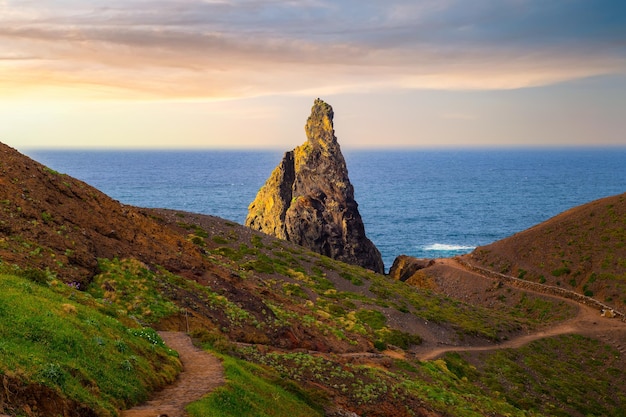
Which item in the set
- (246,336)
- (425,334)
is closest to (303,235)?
(425,334)

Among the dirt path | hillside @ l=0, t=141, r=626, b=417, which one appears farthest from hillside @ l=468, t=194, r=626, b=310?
the dirt path

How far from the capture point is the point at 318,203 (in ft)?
358

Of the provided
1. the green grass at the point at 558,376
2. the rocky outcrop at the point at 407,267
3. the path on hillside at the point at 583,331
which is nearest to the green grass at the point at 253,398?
the green grass at the point at 558,376

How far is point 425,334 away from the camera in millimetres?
60875

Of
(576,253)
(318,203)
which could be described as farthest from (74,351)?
(576,253)

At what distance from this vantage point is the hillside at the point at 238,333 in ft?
59.8

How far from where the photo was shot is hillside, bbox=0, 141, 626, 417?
1822 centimetres

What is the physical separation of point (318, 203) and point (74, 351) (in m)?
91.8

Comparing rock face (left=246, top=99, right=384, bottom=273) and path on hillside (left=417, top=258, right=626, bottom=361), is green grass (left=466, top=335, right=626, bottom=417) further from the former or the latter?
rock face (left=246, top=99, right=384, bottom=273)

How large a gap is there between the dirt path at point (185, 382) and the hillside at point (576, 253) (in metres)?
80.4

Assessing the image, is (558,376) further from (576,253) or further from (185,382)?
(576,253)

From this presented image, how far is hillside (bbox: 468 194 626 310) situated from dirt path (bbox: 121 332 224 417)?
80.4 metres

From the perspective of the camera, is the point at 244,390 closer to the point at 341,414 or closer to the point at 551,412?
the point at 341,414

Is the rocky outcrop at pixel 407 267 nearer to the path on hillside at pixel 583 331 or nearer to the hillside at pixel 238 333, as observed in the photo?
the path on hillside at pixel 583 331
